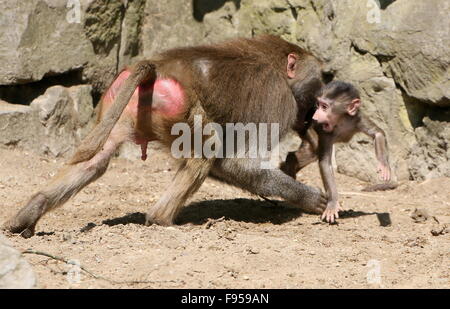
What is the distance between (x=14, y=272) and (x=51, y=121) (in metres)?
3.81

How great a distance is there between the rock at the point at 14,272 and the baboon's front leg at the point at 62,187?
1446mm

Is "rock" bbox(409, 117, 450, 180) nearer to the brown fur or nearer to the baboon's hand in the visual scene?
the baboon's hand

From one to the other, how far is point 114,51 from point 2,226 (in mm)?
2932

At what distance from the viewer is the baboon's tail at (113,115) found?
5312mm

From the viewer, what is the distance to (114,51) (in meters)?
8.15

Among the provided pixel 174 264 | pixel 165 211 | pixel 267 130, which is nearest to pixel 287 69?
pixel 267 130

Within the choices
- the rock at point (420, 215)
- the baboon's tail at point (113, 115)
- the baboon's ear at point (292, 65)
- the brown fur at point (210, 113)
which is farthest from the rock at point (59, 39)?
the rock at point (420, 215)

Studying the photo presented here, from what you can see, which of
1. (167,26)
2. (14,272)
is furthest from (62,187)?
(167,26)

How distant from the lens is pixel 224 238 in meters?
5.54

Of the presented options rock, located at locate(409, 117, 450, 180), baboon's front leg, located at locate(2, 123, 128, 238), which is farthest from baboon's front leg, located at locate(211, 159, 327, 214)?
rock, located at locate(409, 117, 450, 180)

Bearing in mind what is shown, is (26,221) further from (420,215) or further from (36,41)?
(420,215)

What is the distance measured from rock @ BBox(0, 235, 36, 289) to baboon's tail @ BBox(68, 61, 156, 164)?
125cm

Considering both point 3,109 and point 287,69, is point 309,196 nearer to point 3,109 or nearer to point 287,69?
point 287,69

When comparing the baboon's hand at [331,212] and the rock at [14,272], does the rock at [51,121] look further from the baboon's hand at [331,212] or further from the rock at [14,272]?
the rock at [14,272]
